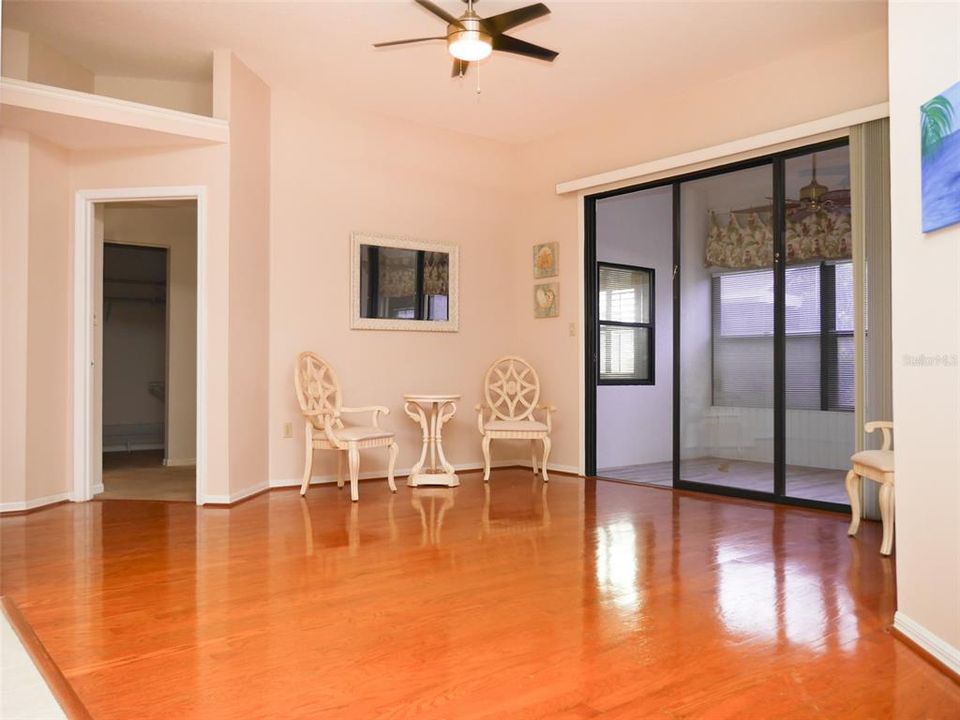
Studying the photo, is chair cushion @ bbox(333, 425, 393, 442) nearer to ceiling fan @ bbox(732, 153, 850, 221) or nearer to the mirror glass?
the mirror glass

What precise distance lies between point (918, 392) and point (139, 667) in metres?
2.64

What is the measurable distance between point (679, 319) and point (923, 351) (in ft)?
10.8

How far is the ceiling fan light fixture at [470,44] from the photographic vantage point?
3.87m

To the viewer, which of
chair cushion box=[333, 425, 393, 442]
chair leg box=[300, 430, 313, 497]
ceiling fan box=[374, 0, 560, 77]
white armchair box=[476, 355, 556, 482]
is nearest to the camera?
ceiling fan box=[374, 0, 560, 77]

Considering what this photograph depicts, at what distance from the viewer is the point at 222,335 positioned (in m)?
4.82

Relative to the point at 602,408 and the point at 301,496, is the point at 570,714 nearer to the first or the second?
the point at 301,496

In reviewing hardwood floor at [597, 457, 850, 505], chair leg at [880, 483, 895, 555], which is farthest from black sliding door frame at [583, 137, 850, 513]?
chair leg at [880, 483, 895, 555]

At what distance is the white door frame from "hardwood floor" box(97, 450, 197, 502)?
0.35 meters

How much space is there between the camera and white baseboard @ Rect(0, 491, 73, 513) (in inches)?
178

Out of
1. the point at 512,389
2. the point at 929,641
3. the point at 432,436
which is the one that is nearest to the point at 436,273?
the point at 512,389

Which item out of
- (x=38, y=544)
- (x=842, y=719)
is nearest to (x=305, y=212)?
(x=38, y=544)

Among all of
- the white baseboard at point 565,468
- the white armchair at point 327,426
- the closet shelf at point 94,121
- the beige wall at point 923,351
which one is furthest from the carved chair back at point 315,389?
the beige wall at point 923,351

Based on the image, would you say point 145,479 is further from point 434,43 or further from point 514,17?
point 514,17

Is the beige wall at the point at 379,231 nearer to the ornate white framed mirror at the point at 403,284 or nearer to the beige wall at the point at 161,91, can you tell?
the ornate white framed mirror at the point at 403,284
